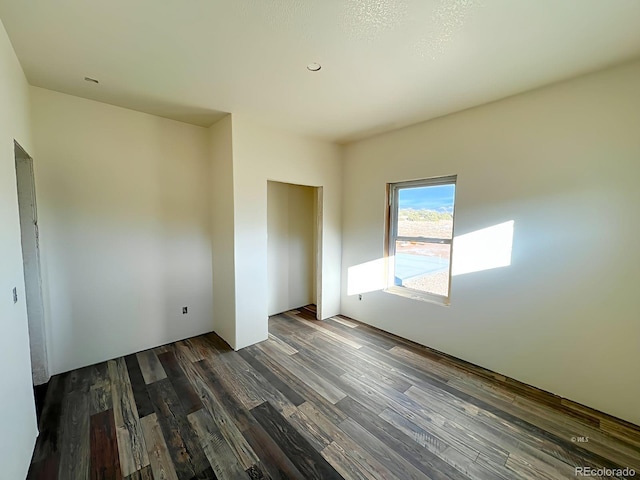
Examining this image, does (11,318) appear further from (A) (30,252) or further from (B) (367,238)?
(B) (367,238)

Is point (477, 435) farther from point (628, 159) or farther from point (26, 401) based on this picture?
point (26, 401)

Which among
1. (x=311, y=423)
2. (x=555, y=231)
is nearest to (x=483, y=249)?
(x=555, y=231)

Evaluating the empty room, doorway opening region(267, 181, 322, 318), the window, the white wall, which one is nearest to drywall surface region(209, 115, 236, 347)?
the empty room

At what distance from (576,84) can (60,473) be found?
4.76m

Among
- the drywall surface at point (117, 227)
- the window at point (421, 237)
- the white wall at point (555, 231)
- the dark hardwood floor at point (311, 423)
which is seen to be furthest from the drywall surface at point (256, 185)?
the white wall at point (555, 231)

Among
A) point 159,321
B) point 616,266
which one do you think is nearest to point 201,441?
point 159,321

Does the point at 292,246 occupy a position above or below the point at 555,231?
below

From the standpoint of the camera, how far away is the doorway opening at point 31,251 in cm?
237

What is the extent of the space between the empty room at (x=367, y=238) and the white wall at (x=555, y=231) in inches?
0.7

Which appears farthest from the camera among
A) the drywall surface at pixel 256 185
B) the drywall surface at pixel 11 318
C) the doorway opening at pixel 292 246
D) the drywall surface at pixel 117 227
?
the doorway opening at pixel 292 246

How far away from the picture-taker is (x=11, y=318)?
156 centimetres

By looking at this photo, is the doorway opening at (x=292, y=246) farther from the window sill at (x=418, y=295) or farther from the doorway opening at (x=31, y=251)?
the doorway opening at (x=31, y=251)

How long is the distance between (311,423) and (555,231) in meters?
2.68

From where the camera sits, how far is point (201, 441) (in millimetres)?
1901
